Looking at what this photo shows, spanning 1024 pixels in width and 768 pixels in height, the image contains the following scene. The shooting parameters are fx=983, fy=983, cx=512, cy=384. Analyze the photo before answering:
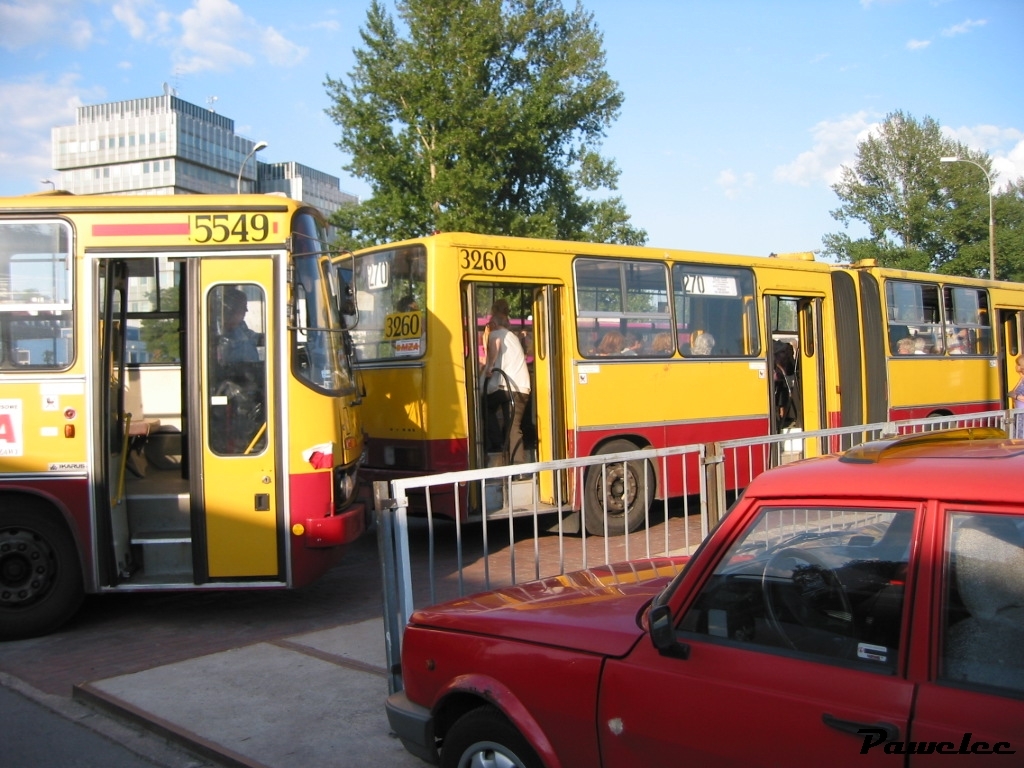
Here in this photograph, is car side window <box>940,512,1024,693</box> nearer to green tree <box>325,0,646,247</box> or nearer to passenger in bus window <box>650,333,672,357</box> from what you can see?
passenger in bus window <box>650,333,672,357</box>

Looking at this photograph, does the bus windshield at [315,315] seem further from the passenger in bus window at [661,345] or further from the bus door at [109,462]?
the passenger in bus window at [661,345]

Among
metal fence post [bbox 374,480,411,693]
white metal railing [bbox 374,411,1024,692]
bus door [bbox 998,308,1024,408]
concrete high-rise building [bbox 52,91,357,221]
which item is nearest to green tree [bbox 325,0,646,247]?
bus door [bbox 998,308,1024,408]

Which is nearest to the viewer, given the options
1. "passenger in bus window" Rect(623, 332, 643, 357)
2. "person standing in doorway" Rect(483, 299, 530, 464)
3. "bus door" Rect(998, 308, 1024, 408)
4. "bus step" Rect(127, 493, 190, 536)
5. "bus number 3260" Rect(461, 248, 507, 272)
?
"bus step" Rect(127, 493, 190, 536)

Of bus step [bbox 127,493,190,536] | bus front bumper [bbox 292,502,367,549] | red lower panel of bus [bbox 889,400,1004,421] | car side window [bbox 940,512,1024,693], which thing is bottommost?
bus front bumper [bbox 292,502,367,549]

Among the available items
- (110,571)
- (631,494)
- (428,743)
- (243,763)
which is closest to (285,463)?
(110,571)

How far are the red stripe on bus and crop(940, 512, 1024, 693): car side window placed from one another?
20.5 ft

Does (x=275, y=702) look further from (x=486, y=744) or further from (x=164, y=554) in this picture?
(x=486, y=744)

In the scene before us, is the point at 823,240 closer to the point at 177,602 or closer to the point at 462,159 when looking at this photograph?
the point at 462,159

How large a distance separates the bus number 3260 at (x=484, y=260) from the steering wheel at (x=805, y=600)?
22.8 feet

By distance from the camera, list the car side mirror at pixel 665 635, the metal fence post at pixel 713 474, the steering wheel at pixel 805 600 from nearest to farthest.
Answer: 1. the steering wheel at pixel 805 600
2. the car side mirror at pixel 665 635
3. the metal fence post at pixel 713 474

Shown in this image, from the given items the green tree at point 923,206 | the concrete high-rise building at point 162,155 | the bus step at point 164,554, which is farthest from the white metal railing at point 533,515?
the concrete high-rise building at point 162,155

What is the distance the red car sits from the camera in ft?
8.32

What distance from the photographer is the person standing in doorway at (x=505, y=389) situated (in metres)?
10.4

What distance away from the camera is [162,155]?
371ft
